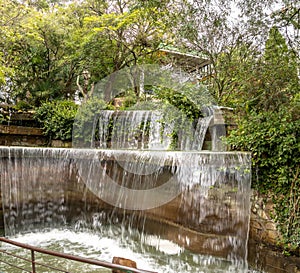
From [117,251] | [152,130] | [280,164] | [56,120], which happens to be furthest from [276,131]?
[56,120]

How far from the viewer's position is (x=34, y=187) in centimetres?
576

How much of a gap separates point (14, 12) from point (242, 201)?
28.3ft

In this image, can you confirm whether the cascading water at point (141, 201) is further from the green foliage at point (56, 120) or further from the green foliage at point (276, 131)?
the green foliage at point (56, 120)

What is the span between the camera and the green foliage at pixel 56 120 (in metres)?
8.99

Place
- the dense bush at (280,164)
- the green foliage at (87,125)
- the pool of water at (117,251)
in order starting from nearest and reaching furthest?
the dense bush at (280,164)
the pool of water at (117,251)
the green foliage at (87,125)

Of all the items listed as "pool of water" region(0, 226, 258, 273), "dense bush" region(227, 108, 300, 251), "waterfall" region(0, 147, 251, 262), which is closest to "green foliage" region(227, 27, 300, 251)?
"dense bush" region(227, 108, 300, 251)

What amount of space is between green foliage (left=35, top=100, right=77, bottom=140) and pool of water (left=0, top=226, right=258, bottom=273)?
3889 mm

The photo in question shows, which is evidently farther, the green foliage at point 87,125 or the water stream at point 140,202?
the green foliage at point 87,125

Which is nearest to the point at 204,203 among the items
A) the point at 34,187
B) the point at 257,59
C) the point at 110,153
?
the point at 110,153

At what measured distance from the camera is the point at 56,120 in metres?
9.04

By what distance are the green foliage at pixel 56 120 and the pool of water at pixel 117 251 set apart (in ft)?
12.8

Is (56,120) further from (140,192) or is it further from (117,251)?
(117,251)

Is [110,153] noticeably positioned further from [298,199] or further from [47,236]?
[298,199]

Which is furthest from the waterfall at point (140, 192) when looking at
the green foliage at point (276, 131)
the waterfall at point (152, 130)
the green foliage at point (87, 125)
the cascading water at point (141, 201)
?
the green foliage at point (87, 125)
